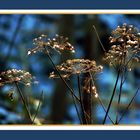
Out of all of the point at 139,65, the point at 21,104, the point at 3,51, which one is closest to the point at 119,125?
the point at 139,65

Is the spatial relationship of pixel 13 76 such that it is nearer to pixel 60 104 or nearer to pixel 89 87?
pixel 60 104

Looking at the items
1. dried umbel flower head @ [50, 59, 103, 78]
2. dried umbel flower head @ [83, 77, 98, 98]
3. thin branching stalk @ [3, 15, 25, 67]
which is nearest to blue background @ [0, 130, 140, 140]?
dried umbel flower head @ [83, 77, 98, 98]


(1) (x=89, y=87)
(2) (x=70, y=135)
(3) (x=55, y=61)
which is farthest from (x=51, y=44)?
(2) (x=70, y=135)

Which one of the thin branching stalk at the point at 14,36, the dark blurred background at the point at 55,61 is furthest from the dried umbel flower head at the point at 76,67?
the thin branching stalk at the point at 14,36
